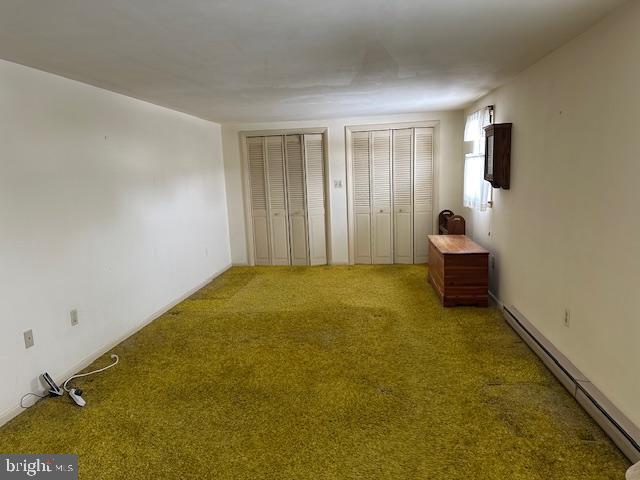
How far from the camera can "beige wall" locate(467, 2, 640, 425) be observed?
200cm

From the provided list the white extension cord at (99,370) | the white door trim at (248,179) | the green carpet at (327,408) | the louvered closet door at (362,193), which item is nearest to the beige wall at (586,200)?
the green carpet at (327,408)

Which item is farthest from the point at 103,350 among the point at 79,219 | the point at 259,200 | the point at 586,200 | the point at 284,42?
the point at 586,200

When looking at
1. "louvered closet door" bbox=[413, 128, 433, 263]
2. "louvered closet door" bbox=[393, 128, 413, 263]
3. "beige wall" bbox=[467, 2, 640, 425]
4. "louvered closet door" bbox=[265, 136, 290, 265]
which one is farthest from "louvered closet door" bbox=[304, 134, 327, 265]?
"beige wall" bbox=[467, 2, 640, 425]

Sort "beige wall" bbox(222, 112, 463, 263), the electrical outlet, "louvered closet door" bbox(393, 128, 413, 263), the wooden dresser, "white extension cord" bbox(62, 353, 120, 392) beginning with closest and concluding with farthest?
the electrical outlet → "white extension cord" bbox(62, 353, 120, 392) → the wooden dresser → "beige wall" bbox(222, 112, 463, 263) → "louvered closet door" bbox(393, 128, 413, 263)

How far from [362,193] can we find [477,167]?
183cm

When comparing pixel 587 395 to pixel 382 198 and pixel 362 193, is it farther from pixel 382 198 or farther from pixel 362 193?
pixel 362 193

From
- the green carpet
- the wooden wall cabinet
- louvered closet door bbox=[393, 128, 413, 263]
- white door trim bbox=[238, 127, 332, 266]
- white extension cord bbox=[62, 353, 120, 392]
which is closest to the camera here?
the green carpet

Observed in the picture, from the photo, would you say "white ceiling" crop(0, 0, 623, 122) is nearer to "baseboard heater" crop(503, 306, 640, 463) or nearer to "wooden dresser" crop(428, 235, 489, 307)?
"wooden dresser" crop(428, 235, 489, 307)

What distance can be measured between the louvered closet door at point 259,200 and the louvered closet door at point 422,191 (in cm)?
220

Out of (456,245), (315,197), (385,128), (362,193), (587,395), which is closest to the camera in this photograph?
(587,395)

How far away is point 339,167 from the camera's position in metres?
5.90

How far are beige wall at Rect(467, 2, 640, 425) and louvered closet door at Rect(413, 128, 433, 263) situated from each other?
2.14m

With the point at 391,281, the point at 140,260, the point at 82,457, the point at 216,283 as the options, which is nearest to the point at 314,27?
the point at 82,457

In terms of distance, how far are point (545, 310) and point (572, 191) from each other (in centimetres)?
95
